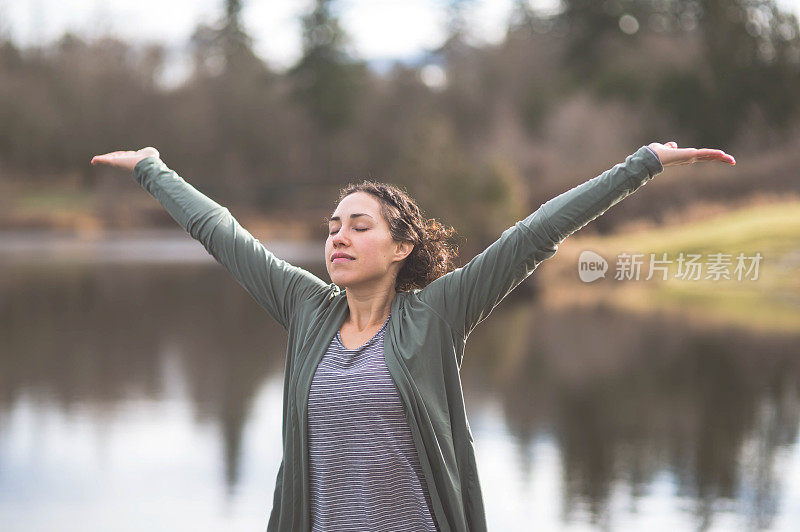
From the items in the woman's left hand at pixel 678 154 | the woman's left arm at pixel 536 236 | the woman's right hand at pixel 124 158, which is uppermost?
the woman's right hand at pixel 124 158

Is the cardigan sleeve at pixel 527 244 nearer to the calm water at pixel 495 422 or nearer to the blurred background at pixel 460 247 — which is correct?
the blurred background at pixel 460 247

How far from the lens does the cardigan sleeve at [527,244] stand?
2.08 meters

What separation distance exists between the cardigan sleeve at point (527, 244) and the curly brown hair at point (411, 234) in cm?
15

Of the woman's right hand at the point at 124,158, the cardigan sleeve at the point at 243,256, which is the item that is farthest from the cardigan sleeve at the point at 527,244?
the woman's right hand at the point at 124,158

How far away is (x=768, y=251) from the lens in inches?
571

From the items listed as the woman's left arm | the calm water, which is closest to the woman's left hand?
the woman's left arm

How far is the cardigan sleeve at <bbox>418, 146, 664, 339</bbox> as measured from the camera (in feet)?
6.82

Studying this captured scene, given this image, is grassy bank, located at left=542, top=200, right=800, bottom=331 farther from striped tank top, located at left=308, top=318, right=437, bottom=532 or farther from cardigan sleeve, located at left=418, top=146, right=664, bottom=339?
striped tank top, located at left=308, top=318, right=437, bottom=532

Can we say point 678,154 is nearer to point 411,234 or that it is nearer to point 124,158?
point 411,234

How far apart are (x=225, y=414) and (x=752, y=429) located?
400 centimetres

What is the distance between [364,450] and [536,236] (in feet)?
1.75

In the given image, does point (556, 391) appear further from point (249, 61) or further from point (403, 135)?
point (249, 61)

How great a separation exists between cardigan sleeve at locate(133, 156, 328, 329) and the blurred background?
22.2 inches

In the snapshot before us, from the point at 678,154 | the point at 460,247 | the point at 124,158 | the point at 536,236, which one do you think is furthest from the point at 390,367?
the point at 460,247
